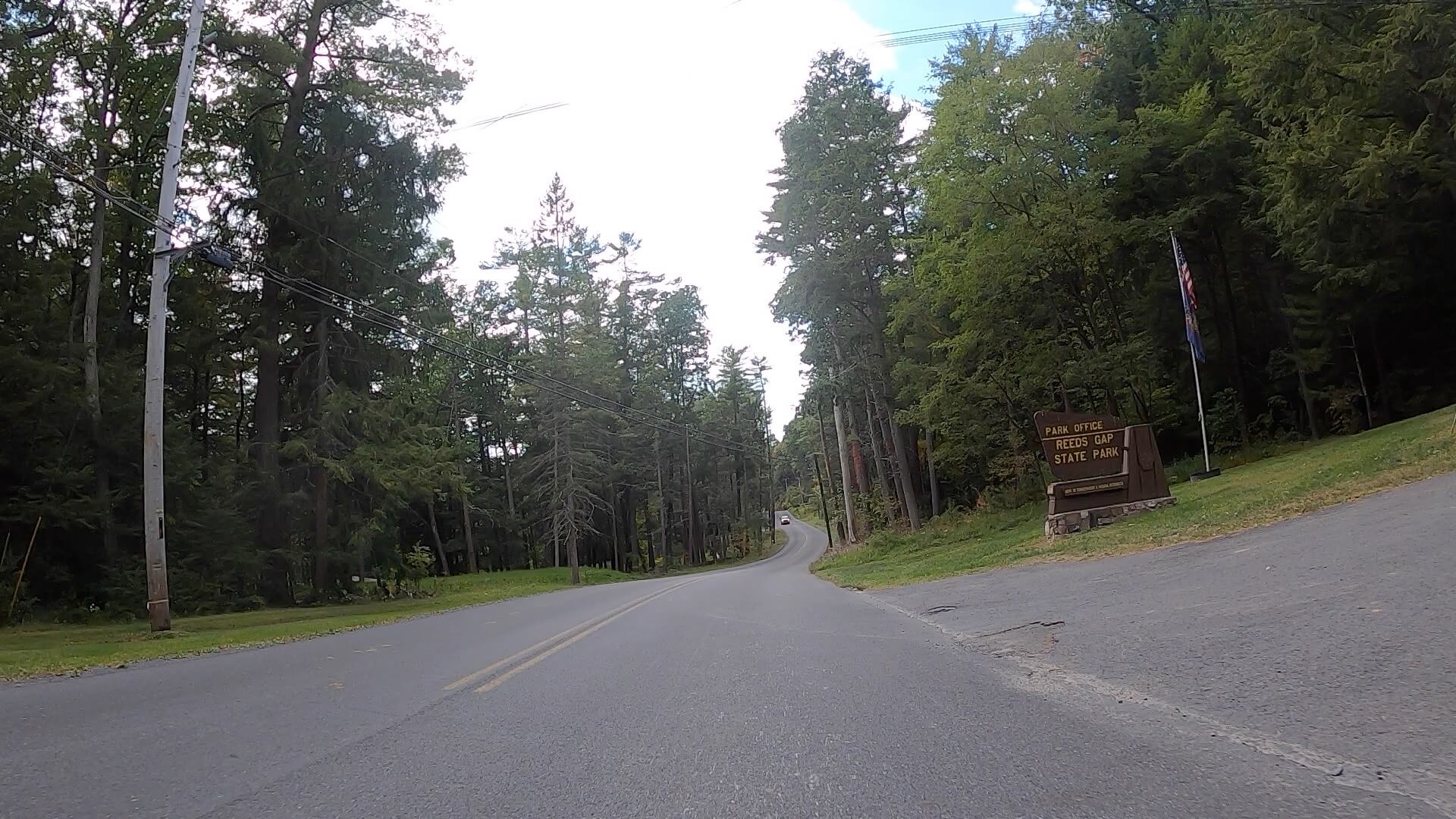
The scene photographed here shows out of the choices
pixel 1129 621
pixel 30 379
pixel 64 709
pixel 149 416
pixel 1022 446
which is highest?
pixel 30 379

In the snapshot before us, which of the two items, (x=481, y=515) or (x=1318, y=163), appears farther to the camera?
(x=481, y=515)

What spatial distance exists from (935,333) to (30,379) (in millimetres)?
28024

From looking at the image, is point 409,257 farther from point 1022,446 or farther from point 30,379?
point 1022,446

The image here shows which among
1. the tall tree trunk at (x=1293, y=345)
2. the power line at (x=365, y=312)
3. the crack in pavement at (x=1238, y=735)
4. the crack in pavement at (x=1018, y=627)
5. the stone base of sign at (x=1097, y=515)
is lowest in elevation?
the crack in pavement at (x=1018, y=627)

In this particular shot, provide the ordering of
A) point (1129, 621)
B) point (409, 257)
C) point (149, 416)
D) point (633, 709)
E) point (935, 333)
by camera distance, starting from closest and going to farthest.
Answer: point (633, 709) < point (1129, 621) < point (149, 416) < point (409, 257) < point (935, 333)

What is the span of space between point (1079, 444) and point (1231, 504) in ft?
12.8

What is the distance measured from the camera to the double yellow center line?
271 inches

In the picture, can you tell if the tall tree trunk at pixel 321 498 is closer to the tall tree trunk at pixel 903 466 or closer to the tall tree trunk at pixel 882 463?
the tall tree trunk at pixel 903 466

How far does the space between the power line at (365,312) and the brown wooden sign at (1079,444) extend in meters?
17.8

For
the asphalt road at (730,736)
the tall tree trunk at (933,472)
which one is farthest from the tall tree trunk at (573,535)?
the asphalt road at (730,736)

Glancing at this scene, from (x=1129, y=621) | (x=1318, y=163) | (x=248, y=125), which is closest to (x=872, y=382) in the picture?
(x=1318, y=163)

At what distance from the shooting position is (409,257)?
2623cm

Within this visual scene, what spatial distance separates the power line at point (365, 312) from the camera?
14.8m

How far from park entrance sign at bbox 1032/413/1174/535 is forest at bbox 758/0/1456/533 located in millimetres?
7151
